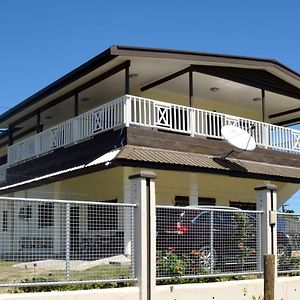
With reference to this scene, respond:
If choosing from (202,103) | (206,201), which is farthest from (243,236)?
(202,103)

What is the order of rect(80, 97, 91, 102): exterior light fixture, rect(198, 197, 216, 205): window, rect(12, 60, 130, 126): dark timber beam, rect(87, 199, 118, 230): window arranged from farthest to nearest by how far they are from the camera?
rect(80, 97, 91, 102): exterior light fixture, rect(198, 197, 216, 205): window, rect(12, 60, 130, 126): dark timber beam, rect(87, 199, 118, 230): window

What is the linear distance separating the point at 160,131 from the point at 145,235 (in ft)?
27.3

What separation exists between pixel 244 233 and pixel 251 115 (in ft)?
45.3

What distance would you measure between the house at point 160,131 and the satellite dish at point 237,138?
2.46ft

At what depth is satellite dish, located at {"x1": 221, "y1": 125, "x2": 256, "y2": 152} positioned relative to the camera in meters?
17.5

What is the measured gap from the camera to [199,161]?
17.4 metres

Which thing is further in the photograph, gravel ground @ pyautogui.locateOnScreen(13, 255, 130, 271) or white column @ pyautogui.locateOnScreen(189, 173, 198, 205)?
white column @ pyautogui.locateOnScreen(189, 173, 198, 205)

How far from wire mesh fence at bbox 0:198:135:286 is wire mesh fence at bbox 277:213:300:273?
4001mm

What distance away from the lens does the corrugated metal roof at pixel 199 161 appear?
15875mm

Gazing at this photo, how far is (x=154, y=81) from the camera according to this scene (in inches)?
778

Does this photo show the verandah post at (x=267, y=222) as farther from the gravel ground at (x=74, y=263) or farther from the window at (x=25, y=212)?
the window at (x=25, y=212)

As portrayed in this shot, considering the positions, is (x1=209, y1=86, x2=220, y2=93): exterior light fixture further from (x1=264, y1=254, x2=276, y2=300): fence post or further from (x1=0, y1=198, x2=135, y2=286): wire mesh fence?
(x1=0, y1=198, x2=135, y2=286): wire mesh fence

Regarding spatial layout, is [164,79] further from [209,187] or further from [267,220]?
[267,220]

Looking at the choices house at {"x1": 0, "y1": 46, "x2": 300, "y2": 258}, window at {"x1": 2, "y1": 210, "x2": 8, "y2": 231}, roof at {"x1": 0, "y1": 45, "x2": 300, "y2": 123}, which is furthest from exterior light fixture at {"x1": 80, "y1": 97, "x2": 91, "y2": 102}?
window at {"x1": 2, "y1": 210, "x2": 8, "y2": 231}
